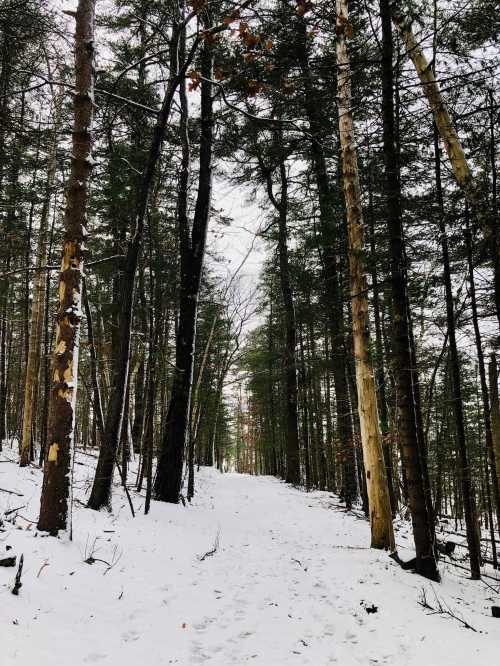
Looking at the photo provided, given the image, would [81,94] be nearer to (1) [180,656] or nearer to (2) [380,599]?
(1) [180,656]

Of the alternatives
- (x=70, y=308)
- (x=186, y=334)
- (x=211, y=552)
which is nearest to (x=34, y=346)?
(x=186, y=334)

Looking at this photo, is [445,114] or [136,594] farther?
[445,114]

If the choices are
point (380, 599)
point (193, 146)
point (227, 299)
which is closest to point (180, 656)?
point (380, 599)

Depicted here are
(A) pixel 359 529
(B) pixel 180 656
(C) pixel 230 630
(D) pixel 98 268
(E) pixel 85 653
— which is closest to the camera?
(E) pixel 85 653

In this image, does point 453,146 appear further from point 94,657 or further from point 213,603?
point 94,657

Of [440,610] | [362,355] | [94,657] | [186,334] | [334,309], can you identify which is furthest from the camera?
[334,309]

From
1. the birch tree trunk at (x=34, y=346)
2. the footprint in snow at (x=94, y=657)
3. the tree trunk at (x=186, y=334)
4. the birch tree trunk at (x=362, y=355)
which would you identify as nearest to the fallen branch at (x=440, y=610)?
the birch tree trunk at (x=362, y=355)

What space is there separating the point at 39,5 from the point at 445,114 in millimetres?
6900

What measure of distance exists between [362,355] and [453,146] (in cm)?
358

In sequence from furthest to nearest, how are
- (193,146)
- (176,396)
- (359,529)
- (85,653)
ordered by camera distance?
(193,146), (176,396), (359,529), (85,653)

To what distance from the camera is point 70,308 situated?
205 inches

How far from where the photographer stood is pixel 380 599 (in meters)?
4.48

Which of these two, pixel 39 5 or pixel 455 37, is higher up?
pixel 39 5

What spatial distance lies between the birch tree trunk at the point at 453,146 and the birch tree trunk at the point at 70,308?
4.44 metres
